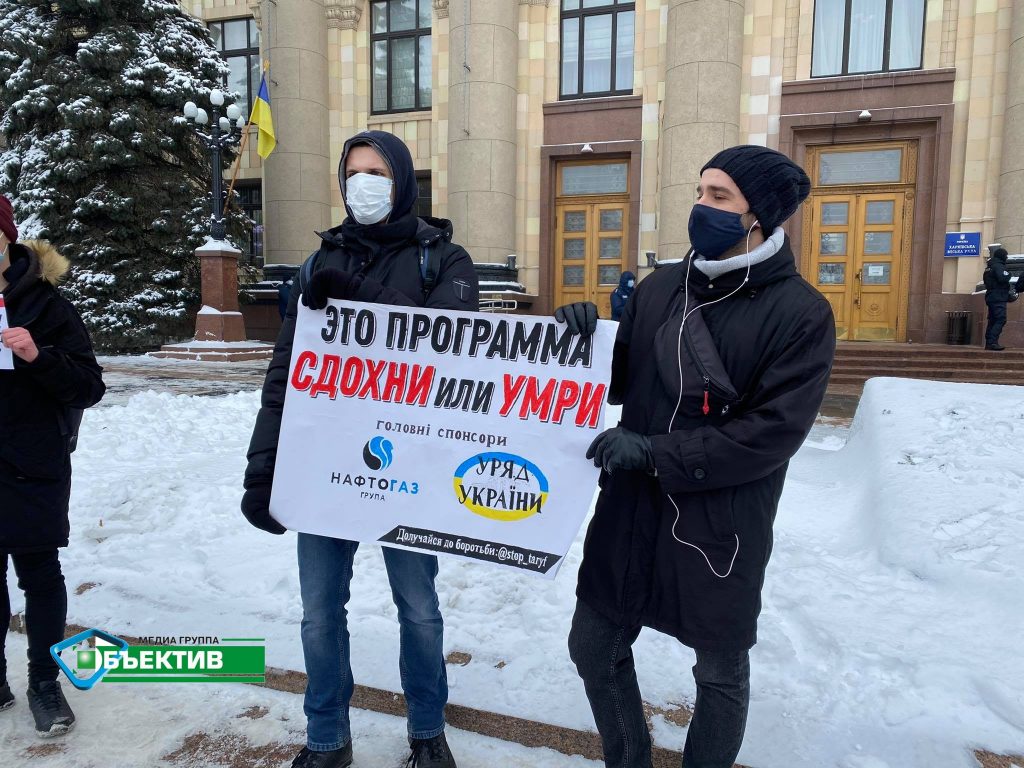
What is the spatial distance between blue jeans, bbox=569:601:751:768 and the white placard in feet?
6.79

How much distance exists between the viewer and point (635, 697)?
2.12 meters

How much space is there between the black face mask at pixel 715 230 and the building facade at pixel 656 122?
13.1 metres

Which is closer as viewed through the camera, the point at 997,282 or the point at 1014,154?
the point at 997,282

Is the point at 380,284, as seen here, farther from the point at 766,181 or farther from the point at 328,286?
the point at 766,181

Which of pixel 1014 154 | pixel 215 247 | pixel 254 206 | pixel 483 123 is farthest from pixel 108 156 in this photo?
pixel 1014 154

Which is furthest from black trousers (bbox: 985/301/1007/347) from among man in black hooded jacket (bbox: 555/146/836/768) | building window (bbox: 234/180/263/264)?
building window (bbox: 234/180/263/264)

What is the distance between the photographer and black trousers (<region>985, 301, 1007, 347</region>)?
12.1 m

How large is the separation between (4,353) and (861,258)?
51.8 feet

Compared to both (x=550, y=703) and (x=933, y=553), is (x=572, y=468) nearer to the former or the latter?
(x=550, y=703)

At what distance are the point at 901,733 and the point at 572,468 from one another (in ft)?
5.20

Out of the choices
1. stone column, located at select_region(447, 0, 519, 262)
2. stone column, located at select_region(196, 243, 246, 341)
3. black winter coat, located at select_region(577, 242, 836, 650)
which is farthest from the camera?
stone column, located at select_region(447, 0, 519, 262)

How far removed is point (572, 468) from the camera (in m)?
2.19

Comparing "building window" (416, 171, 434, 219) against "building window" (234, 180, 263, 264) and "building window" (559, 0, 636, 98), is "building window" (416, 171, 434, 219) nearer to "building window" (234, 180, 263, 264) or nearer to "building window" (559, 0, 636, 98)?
"building window" (559, 0, 636, 98)

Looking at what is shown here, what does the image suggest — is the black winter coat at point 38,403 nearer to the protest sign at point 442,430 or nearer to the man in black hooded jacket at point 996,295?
the protest sign at point 442,430
